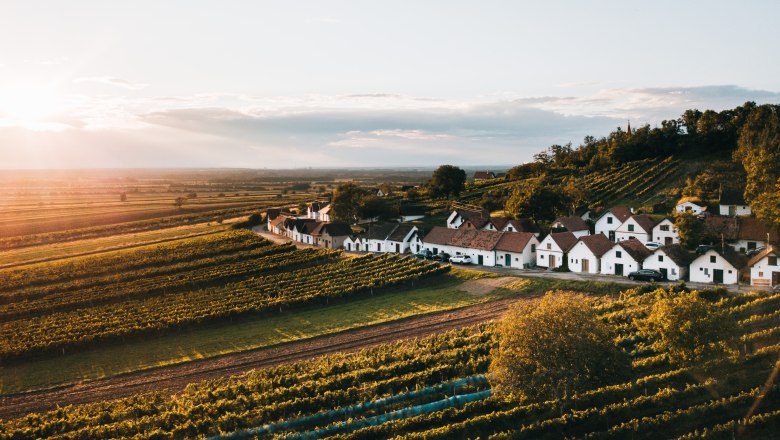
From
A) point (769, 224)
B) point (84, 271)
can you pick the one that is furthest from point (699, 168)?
point (84, 271)

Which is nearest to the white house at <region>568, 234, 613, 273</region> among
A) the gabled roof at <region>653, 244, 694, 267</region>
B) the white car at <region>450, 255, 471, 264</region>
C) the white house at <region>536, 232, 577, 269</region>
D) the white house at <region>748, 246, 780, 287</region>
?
the white house at <region>536, 232, 577, 269</region>

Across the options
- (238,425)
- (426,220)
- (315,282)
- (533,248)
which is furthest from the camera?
(426,220)

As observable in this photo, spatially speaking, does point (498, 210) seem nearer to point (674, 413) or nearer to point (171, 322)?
point (171, 322)

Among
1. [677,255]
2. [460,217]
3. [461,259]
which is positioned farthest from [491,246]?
[677,255]

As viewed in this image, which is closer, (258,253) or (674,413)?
(674,413)

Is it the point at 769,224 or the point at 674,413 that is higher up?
the point at 769,224

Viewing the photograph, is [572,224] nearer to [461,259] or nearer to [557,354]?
[461,259]
